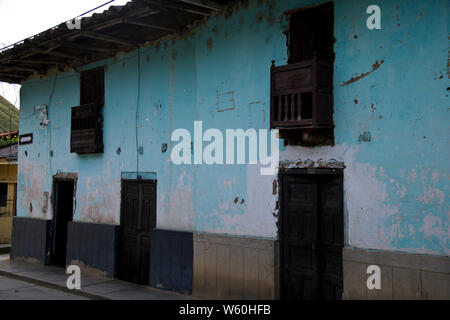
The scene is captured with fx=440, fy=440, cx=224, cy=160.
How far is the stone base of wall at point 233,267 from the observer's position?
6.88m

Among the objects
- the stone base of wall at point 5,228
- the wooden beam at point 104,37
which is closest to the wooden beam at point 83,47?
the wooden beam at point 104,37

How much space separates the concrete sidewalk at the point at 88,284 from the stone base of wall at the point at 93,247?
229mm

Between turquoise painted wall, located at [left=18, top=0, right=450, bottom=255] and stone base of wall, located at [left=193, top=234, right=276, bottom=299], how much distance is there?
9.4 inches

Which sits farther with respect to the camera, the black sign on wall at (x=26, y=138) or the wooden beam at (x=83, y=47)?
the black sign on wall at (x=26, y=138)

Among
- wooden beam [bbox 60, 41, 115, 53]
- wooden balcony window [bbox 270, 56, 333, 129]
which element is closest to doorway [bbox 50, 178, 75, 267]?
wooden beam [bbox 60, 41, 115, 53]

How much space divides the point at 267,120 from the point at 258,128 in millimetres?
216

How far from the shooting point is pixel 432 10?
5480mm

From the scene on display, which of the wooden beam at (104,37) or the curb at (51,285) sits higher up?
the wooden beam at (104,37)

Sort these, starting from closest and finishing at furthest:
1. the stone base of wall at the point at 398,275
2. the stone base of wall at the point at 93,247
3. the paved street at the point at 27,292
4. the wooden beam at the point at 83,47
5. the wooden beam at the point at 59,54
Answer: the stone base of wall at the point at 398,275, the paved street at the point at 27,292, the stone base of wall at the point at 93,247, the wooden beam at the point at 83,47, the wooden beam at the point at 59,54

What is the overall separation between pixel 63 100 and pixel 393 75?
28.1 feet

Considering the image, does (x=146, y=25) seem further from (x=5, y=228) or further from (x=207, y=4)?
(x=5, y=228)

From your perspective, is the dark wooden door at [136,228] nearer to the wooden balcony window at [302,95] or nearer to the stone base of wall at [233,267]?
the stone base of wall at [233,267]

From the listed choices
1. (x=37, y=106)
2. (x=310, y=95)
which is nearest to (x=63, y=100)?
(x=37, y=106)
